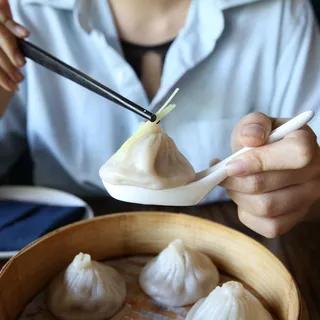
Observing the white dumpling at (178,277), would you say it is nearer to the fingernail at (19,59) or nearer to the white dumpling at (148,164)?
the white dumpling at (148,164)

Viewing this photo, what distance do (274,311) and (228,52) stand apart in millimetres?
690

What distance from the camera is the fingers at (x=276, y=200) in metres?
0.78

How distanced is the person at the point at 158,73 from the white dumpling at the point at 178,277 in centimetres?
33

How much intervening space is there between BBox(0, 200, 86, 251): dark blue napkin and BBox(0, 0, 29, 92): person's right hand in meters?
0.27

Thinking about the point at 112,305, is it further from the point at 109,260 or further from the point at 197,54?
the point at 197,54

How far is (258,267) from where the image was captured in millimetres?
845

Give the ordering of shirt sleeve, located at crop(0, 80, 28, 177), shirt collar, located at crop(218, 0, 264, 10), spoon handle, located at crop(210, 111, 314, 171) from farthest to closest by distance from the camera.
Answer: shirt sleeve, located at crop(0, 80, 28, 177) < shirt collar, located at crop(218, 0, 264, 10) < spoon handle, located at crop(210, 111, 314, 171)

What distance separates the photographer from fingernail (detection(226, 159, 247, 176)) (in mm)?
697

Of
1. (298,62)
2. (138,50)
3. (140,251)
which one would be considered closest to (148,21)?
(138,50)

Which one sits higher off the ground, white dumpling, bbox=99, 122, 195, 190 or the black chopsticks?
the black chopsticks

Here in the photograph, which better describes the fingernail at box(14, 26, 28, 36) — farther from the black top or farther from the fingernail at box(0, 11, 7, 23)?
the black top

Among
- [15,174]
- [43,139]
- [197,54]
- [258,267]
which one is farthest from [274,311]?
[15,174]

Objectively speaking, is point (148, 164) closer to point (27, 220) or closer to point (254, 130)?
point (254, 130)

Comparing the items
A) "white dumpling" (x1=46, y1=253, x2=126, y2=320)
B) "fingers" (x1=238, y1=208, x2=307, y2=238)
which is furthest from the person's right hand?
"fingers" (x1=238, y1=208, x2=307, y2=238)
